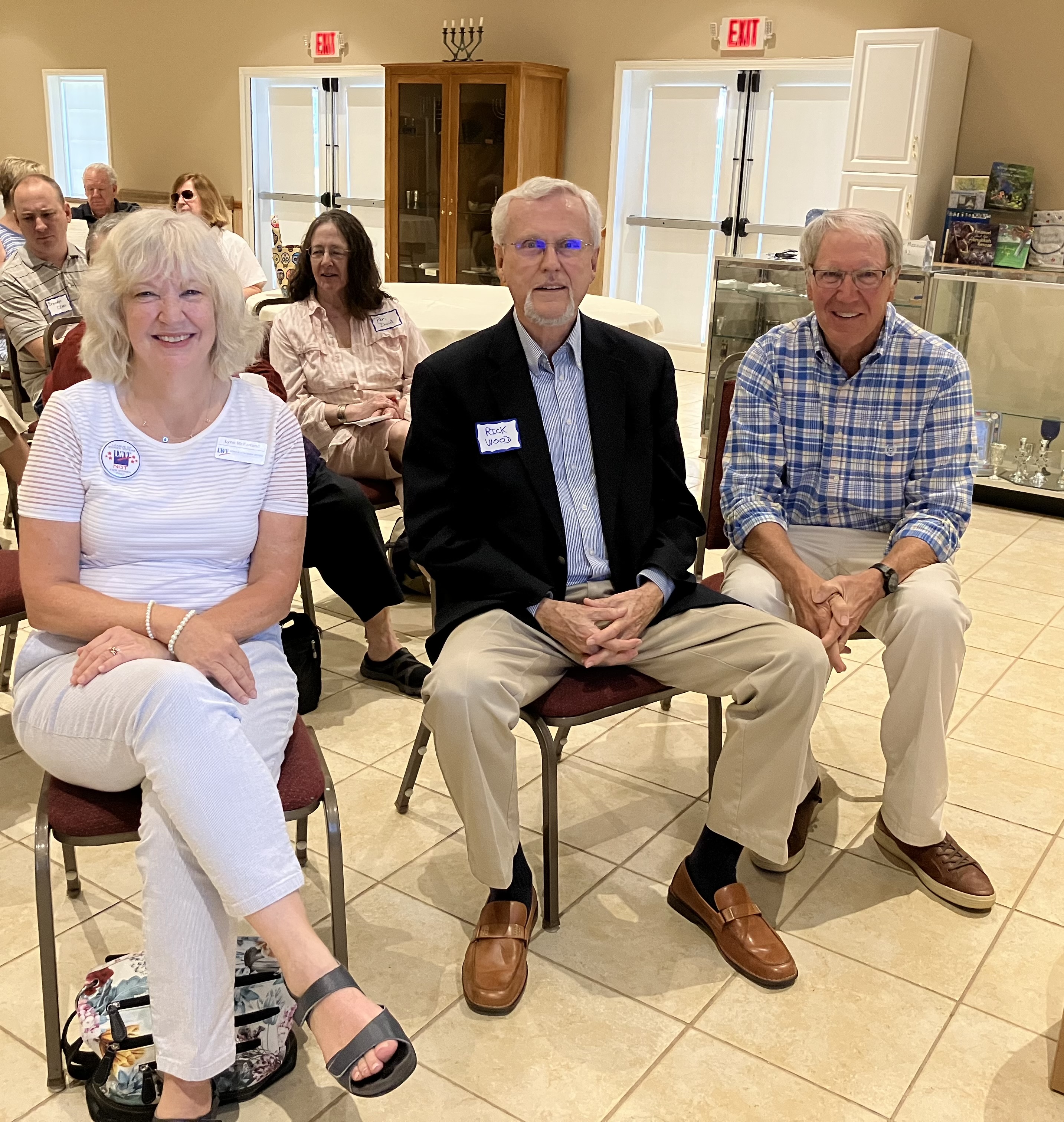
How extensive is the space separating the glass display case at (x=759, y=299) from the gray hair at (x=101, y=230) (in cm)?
283

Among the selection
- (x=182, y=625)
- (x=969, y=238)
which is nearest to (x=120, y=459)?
(x=182, y=625)

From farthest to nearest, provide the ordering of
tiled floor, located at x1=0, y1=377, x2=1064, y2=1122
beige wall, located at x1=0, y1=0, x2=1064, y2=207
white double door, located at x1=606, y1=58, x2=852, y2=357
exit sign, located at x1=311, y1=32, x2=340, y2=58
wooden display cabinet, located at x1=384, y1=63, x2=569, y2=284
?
exit sign, located at x1=311, y1=32, x2=340, y2=58, wooden display cabinet, located at x1=384, y1=63, x2=569, y2=284, white double door, located at x1=606, y1=58, x2=852, y2=357, beige wall, located at x1=0, y1=0, x2=1064, y2=207, tiled floor, located at x1=0, y1=377, x2=1064, y2=1122

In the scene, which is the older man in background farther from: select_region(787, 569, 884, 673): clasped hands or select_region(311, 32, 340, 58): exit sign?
select_region(787, 569, 884, 673): clasped hands

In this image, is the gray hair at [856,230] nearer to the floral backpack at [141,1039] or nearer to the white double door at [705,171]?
the floral backpack at [141,1039]

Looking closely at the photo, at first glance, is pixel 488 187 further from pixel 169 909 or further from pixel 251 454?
pixel 169 909

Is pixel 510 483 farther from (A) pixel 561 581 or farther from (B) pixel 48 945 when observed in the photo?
(B) pixel 48 945

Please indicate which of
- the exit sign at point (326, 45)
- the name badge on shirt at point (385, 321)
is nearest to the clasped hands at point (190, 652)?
the name badge on shirt at point (385, 321)

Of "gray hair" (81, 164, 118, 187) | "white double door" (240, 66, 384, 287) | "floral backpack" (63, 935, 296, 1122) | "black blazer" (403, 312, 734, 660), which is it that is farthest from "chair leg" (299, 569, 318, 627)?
"white double door" (240, 66, 384, 287)

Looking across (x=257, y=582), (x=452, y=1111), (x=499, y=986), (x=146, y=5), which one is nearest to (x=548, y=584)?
(x=257, y=582)

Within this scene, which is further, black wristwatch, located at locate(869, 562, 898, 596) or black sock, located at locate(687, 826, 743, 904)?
black wristwatch, located at locate(869, 562, 898, 596)

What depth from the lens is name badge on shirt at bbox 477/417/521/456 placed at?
6.76ft

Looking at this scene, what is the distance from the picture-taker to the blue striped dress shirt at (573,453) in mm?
2139

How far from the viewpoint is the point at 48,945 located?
5.30 ft

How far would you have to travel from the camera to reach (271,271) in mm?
10445
